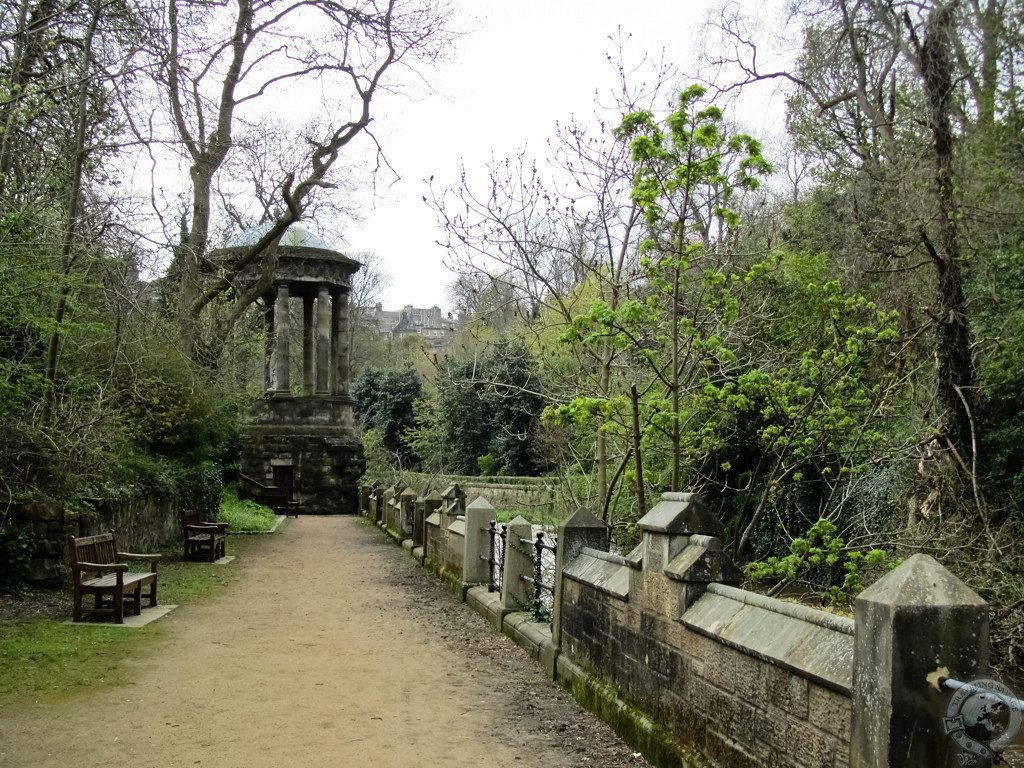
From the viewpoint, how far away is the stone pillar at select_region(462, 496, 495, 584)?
1180cm

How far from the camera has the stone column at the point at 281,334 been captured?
3378 cm

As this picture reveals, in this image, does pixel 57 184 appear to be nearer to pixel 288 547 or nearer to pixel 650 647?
pixel 650 647

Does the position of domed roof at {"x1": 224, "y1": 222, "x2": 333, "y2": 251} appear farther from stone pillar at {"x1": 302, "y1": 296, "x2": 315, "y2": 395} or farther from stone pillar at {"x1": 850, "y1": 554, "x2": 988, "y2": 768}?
stone pillar at {"x1": 850, "y1": 554, "x2": 988, "y2": 768}

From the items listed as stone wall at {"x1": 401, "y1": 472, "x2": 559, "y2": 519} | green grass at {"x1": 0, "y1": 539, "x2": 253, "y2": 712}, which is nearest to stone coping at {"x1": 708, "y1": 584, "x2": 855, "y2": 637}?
green grass at {"x1": 0, "y1": 539, "x2": 253, "y2": 712}

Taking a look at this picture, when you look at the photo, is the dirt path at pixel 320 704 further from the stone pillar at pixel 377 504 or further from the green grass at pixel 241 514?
the stone pillar at pixel 377 504

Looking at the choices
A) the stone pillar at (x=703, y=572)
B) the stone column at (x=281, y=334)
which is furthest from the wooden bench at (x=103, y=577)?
the stone column at (x=281, y=334)

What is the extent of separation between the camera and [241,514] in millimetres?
26000

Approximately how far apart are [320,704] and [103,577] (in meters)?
4.30

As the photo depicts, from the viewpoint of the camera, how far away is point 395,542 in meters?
21.3

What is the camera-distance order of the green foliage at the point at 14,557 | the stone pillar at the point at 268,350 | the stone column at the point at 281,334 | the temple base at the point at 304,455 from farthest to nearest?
the temple base at the point at 304,455
the stone column at the point at 281,334
the stone pillar at the point at 268,350
the green foliage at the point at 14,557

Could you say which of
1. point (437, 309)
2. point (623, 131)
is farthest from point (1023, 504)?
point (437, 309)

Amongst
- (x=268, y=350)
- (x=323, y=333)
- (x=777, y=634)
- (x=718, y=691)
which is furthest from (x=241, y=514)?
(x=777, y=634)

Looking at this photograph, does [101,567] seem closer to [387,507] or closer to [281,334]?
[387,507]
